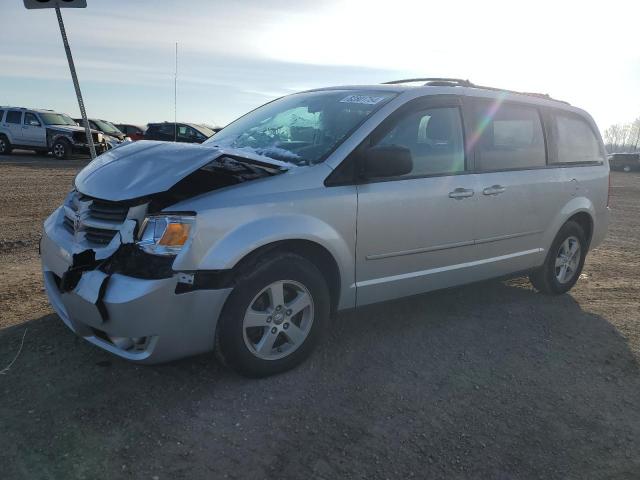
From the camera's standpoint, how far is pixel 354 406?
3.16 meters

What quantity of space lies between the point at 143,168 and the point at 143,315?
905mm

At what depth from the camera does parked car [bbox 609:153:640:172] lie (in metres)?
40.6

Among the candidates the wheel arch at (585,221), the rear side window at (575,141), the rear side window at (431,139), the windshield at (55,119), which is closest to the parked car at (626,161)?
the windshield at (55,119)

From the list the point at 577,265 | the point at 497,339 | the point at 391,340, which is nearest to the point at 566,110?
the point at 577,265

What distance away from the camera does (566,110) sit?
17.9 feet

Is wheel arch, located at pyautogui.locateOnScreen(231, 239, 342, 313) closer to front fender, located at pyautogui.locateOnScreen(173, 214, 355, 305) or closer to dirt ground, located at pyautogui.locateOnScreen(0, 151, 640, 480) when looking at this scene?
front fender, located at pyautogui.locateOnScreen(173, 214, 355, 305)

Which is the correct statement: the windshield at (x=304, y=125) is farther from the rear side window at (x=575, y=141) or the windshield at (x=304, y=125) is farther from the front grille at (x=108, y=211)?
the rear side window at (x=575, y=141)

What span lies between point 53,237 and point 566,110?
472 centimetres

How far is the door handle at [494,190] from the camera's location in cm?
439

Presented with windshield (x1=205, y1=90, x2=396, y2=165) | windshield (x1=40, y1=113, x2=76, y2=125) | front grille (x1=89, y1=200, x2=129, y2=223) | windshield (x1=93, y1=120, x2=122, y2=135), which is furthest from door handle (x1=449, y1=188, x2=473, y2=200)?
windshield (x1=93, y1=120, x2=122, y2=135)

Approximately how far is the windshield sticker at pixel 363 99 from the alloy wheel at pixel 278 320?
4.93 ft

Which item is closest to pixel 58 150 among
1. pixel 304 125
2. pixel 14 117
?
pixel 14 117

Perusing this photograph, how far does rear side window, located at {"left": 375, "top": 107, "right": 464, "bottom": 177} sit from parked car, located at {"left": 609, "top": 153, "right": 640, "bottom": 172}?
137 feet

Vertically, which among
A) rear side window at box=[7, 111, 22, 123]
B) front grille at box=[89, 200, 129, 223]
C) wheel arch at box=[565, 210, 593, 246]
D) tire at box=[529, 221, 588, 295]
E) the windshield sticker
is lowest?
tire at box=[529, 221, 588, 295]
